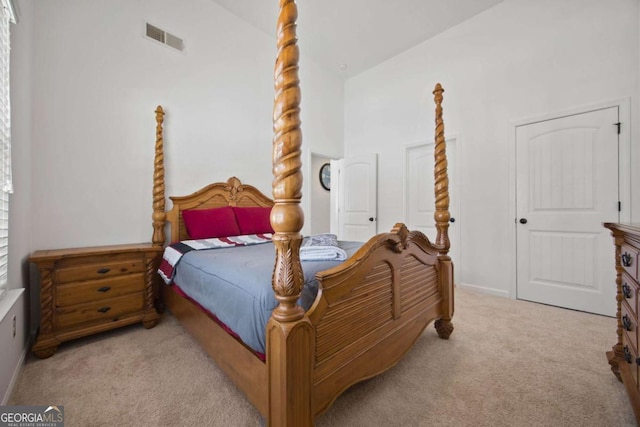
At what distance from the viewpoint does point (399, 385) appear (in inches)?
57.3

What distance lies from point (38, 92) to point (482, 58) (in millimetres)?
4564

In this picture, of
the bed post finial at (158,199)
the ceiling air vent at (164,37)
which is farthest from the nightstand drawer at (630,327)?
the ceiling air vent at (164,37)

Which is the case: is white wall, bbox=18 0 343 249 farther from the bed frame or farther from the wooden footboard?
the wooden footboard

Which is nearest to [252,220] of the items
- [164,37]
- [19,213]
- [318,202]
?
[19,213]

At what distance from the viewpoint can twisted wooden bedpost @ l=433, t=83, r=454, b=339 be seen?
2.00 meters

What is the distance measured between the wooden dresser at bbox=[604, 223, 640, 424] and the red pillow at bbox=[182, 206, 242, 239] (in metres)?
2.82

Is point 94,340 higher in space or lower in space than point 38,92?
lower

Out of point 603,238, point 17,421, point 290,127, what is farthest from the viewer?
point 603,238

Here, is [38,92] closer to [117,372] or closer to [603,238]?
[117,372]

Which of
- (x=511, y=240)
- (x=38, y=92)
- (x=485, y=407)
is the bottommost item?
(x=485, y=407)

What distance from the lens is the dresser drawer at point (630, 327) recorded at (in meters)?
1.16

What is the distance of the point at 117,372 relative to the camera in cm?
158

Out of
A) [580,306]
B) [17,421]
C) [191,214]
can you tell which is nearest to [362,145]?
[191,214]

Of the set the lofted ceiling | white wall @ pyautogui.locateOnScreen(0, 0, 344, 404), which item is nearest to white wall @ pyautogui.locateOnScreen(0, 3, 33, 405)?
white wall @ pyautogui.locateOnScreen(0, 0, 344, 404)
